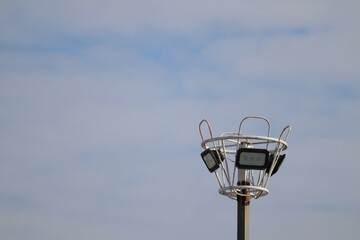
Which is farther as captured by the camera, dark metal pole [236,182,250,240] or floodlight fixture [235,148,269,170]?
dark metal pole [236,182,250,240]

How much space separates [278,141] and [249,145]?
72 cm

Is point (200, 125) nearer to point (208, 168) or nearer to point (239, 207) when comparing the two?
point (208, 168)

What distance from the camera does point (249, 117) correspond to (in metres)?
15.2

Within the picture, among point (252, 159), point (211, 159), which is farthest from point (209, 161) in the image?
point (252, 159)

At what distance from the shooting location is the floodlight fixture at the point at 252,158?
47.6ft

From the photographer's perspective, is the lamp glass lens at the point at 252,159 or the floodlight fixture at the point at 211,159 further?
the floodlight fixture at the point at 211,159

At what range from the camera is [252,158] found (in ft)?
48.0

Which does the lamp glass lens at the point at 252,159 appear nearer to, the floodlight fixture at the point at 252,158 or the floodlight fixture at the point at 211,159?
the floodlight fixture at the point at 252,158

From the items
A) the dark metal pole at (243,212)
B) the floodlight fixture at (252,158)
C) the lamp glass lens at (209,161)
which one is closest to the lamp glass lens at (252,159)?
the floodlight fixture at (252,158)

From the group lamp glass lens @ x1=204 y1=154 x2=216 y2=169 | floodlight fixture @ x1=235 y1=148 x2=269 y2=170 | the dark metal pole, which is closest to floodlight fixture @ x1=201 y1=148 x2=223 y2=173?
lamp glass lens @ x1=204 y1=154 x2=216 y2=169

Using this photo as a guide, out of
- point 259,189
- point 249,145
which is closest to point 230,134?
point 249,145

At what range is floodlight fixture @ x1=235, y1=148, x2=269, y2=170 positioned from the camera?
571 inches

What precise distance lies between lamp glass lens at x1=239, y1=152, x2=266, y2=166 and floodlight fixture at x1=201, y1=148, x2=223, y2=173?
962mm

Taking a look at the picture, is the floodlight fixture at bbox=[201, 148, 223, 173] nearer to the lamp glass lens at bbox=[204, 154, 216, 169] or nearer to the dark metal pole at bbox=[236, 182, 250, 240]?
the lamp glass lens at bbox=[204, 154, 216, 169]
